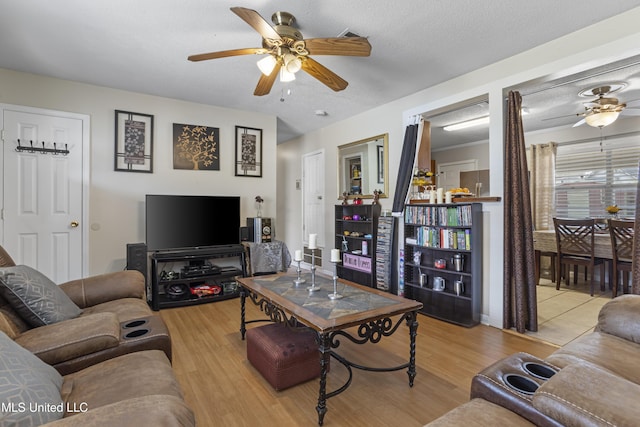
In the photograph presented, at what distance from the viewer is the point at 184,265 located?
4.11 meters

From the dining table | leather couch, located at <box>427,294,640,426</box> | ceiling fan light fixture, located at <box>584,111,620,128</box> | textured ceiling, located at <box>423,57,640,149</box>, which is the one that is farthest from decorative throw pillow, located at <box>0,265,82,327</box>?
ceiling fan light fixture, located at <box>584,111,620,128</box>

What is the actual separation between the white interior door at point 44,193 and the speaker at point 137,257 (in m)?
0.68

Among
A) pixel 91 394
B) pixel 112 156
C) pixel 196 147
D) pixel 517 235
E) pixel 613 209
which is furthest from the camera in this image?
pixel 613 209

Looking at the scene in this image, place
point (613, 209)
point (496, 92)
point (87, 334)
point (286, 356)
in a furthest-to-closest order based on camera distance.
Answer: point (613, 209) → point (496, 92) → point (286, 356) → point (87, 334)

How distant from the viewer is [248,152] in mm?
4668

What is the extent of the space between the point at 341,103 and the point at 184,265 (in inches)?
121

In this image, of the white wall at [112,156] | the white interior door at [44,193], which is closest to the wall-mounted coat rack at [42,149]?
the white interior door at [44,193]

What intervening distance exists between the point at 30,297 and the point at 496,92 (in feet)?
13.0

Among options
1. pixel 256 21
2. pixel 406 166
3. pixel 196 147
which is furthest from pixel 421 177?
pixel 196 147

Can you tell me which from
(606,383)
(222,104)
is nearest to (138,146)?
(222,104)

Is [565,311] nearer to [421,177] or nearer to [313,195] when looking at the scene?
[421,177]

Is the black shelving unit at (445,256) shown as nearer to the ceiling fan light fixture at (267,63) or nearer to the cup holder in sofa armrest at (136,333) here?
the ceiling fan light fixture at (267,63)

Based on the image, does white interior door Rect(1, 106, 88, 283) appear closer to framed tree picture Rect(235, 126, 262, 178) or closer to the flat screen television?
the flat screen television

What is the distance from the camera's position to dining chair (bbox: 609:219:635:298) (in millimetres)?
3660
